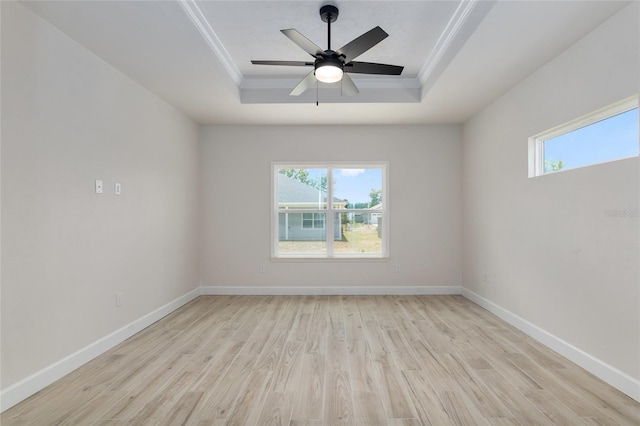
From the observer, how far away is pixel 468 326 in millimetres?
3586

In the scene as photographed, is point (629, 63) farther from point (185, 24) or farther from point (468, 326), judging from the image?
point (185, 24)

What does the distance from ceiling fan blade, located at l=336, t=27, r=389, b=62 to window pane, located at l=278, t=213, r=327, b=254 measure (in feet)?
9.96

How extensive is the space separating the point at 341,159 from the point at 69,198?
11.5 ft

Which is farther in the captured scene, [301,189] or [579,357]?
[301,189]

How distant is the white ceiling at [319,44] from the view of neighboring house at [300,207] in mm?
1242

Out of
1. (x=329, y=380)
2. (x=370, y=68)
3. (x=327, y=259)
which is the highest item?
(x=370, y=68)

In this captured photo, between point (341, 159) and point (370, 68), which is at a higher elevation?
point (370, 68)

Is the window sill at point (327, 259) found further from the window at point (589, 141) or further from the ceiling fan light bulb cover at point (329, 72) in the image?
the ceiling fan light bulb cover at point (329, 72)

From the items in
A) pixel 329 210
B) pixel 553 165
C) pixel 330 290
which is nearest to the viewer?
pixel 553 165

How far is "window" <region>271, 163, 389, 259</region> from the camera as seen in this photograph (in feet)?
17.2

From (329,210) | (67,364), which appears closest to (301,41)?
(67,364)

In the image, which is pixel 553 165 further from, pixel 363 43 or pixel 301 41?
pixel 301 41

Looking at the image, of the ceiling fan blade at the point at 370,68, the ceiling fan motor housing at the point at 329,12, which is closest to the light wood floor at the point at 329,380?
the ceiling fan blade at the point at 370,68

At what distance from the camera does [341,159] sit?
515 cm
